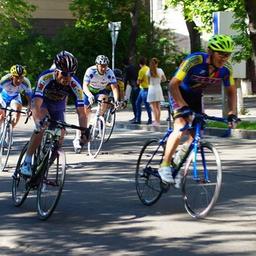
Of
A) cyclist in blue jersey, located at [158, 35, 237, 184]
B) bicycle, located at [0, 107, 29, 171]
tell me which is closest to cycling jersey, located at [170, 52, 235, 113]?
cyclist in blue jersey, located at [158, 35, 237, 184]

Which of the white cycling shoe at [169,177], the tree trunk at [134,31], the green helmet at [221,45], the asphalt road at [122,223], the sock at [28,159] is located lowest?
the asphalt road at [122,223]

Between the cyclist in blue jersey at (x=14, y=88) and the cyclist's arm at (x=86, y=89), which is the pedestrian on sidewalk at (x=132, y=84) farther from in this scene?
the cyclist in blue jersey at (x=14, y=88)

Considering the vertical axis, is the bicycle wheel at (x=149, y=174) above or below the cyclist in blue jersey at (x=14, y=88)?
below

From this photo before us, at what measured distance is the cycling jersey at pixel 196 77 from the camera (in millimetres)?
7980

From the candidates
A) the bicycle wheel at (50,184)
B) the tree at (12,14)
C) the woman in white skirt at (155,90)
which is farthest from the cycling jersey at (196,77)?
the tree at (12,14)

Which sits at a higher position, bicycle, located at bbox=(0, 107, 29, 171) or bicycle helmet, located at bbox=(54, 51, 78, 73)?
bicycle helmet, located at bbox=(54, 51, 78, 73)

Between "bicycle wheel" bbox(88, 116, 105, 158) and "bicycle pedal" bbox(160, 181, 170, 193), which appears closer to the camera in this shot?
"bicycle pedal" bbox(160, 181, 170, 193)

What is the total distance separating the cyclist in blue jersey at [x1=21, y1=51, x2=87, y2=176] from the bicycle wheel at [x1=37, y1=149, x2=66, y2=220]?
45 centimetres

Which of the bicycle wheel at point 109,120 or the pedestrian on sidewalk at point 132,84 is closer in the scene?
the bicycle wheel at point 109,120

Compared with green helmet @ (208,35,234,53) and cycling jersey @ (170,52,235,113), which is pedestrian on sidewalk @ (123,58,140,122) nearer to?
cycling jersey @ (170,52,235,113)

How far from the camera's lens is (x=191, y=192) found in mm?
8156

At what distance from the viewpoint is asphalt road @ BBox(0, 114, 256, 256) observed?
6.87 metres

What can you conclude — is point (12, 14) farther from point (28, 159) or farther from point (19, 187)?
point (28, 159)

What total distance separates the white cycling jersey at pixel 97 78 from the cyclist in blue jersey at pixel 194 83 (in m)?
6.77
